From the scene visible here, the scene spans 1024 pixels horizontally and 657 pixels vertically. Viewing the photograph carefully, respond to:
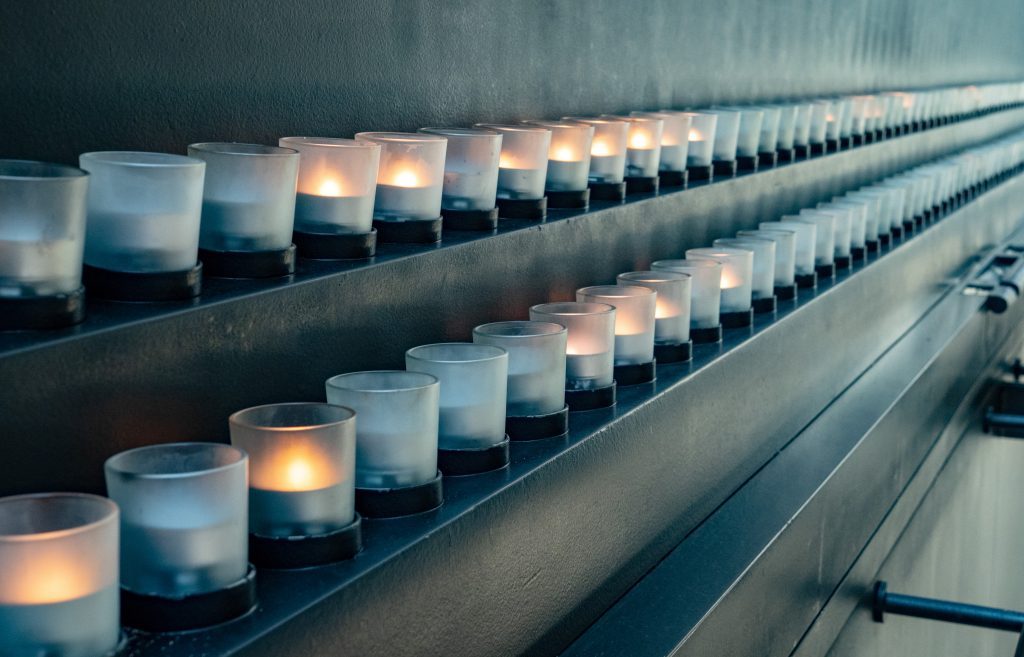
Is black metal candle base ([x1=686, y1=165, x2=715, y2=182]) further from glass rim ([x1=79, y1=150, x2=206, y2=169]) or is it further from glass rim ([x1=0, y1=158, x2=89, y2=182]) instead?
glass rim ([x1=0, y1=158, x2=89, y2=182])

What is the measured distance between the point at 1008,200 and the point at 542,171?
10.0ft

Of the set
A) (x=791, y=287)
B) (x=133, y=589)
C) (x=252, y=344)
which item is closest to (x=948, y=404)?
(x=791, y=287)

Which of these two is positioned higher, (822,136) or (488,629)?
(822,136)

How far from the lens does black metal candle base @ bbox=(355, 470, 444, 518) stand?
80cm

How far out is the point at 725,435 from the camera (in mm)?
1453

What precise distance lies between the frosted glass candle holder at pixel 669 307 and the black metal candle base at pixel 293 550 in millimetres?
616

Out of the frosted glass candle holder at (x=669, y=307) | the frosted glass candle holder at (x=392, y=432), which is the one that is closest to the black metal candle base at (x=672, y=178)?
the frosted glass candle holder at (x=669, y=307)

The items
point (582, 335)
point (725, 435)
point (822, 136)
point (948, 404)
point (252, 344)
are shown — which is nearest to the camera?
point (252, 344)

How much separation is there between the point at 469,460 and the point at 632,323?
34 centimetres

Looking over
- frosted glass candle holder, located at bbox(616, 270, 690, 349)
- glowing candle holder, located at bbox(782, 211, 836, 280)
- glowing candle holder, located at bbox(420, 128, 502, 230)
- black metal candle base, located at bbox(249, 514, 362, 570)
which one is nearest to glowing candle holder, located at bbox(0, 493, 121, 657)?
black metal candle base, located at bbox(249, 514, 362, 570)

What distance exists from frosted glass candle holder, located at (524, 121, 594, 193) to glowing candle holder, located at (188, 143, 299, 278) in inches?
18.1

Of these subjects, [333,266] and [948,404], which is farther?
[948,404]

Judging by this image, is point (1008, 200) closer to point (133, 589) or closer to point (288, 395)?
point (288, 395)

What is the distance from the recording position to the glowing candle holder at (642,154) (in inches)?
54.8
